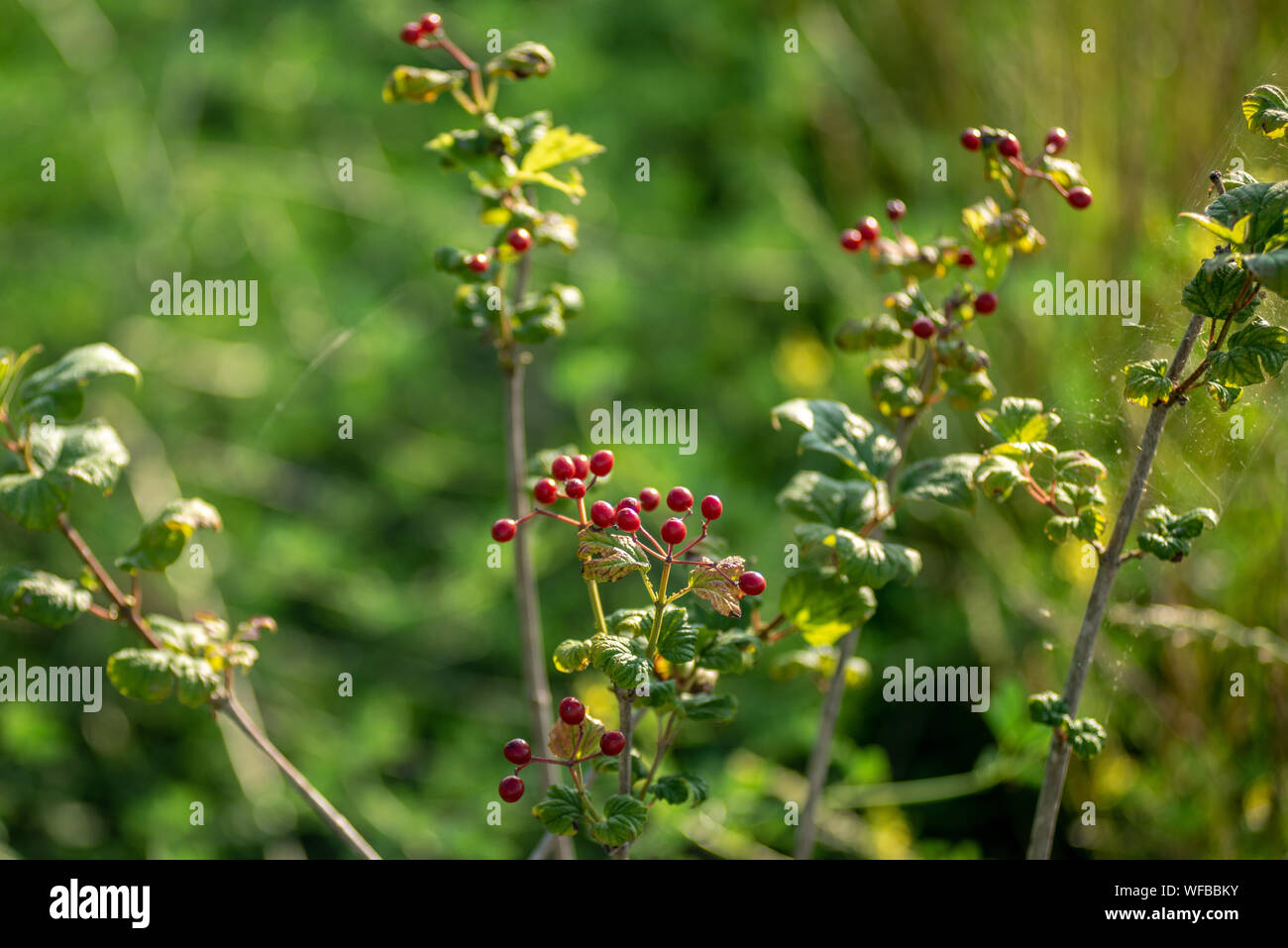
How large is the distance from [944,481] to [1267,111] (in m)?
0.25

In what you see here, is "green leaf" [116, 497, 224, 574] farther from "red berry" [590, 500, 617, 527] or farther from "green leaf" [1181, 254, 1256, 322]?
"green leaf" [1181, 254, 1256, 322]

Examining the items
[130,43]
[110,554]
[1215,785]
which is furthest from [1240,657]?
[130,43]

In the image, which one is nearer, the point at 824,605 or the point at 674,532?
the point at 674,532

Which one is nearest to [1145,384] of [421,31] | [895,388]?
[895,388]

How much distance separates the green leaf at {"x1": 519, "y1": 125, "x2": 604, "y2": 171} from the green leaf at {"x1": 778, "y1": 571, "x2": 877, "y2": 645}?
290 millimetres

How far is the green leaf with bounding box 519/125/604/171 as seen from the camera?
2.06 feet

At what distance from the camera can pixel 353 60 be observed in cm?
199

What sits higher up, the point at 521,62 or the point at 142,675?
the point at 521,62

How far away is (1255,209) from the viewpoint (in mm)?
482

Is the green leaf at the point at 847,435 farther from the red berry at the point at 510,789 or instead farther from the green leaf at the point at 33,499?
the green leaf at the point at 33,499

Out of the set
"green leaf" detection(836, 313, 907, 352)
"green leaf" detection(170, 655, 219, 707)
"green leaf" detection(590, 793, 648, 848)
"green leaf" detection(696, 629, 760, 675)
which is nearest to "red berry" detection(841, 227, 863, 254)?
"green leaf" detection(836, 313, 907, 352)

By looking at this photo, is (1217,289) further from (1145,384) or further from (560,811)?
(560,811)

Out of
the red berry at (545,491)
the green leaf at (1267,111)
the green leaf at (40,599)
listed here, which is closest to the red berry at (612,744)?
the red berry at (545,491)
